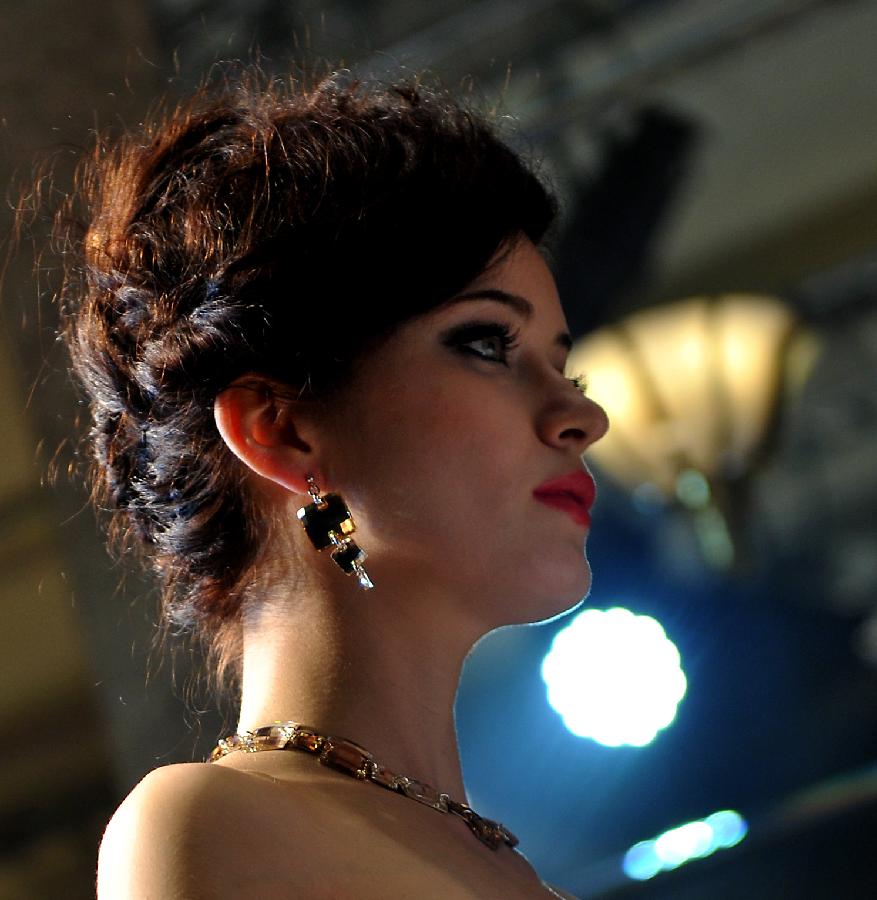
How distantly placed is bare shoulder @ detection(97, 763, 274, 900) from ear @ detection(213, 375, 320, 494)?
26cm

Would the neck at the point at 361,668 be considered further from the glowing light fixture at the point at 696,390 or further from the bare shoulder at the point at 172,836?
the glowing light fixture at the point at 696,390

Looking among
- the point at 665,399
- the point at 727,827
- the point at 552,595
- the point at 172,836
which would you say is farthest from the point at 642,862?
the point at 172,836

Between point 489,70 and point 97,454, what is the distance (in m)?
1.89

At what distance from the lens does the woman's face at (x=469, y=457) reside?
0.99 meters

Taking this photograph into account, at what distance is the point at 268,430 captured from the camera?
101cm

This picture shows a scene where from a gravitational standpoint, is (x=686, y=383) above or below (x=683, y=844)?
above

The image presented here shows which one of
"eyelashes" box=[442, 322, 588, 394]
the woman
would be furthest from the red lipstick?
"eyelashes" box=[442, 322, 588, 394]

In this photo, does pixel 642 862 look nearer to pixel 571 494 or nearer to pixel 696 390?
pixel 696 390

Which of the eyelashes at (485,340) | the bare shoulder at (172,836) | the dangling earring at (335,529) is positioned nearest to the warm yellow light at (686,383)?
the eyelashes at (485,340)

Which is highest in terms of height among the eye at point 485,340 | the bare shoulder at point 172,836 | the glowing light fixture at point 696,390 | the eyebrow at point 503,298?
the glowing light fixture at point 696,390

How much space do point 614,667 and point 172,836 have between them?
2.08m

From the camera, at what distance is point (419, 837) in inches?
36.6

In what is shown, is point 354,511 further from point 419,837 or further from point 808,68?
point 808,68

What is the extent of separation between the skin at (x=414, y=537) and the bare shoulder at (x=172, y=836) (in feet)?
0.45
